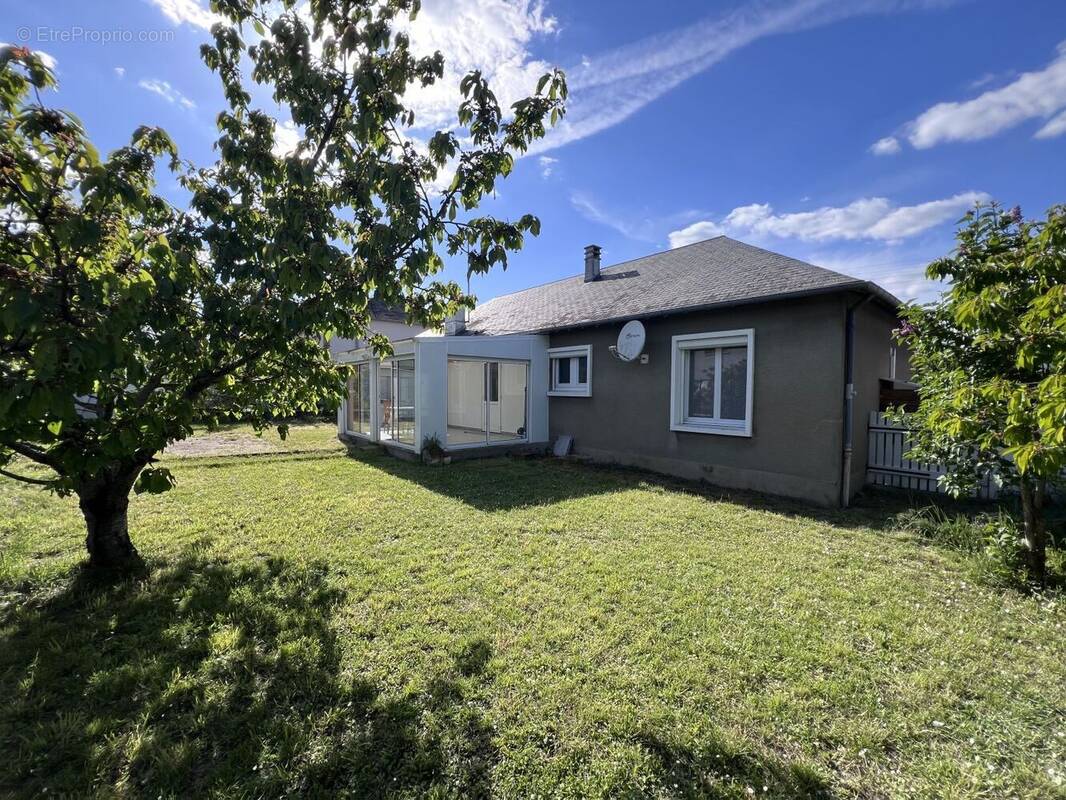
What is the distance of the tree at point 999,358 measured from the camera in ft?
9.83

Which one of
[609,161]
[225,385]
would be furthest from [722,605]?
[609,161]

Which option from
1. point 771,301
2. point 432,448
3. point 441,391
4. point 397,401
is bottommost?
point 432,448

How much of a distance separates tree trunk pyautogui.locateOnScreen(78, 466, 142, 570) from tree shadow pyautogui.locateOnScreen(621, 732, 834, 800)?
5063mm

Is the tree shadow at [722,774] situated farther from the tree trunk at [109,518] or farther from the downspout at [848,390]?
the downspout at [848,390]

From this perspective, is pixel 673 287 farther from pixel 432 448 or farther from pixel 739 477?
pixel 432 448

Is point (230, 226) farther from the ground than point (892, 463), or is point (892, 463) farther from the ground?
point (230, 226)

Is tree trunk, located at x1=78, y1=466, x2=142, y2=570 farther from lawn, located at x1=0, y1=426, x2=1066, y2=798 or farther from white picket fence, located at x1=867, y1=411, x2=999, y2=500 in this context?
white picket fence, located at x1=867, y1=411, x2=999, y2=500

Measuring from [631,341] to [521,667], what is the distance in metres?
7.75

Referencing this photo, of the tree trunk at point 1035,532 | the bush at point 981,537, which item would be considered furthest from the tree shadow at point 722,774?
the tree trunk at point 1035,532

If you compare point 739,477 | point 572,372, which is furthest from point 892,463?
point 572,372

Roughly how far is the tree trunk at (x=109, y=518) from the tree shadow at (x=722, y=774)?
506cm

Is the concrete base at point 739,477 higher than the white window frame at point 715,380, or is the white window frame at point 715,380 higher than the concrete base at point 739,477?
A: the white window frame at point 715,380

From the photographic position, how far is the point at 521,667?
2977mm

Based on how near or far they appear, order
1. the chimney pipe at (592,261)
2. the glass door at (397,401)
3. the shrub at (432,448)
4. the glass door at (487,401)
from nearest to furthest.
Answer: the shrub at (432,448), the glass door at (397,401), the glass door at (487,401), the chimney pipe at (592,261)
